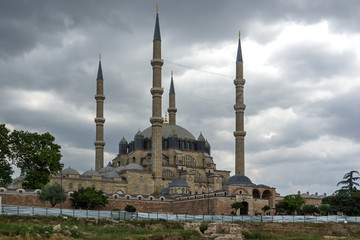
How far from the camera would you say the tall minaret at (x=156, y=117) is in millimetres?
67688

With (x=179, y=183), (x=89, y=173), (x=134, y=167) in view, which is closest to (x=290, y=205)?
(x=179, y=183)

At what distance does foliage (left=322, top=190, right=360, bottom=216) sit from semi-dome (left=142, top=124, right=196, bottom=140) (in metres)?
28.6

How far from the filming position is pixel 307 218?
1866 inches

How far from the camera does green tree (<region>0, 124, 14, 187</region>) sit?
2083 inches

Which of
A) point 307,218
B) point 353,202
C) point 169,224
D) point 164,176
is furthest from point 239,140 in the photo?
point 169,224

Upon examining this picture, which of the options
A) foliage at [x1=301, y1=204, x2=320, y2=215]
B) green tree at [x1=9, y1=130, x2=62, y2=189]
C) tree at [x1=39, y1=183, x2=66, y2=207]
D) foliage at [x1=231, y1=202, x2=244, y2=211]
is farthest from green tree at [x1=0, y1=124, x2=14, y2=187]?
foliage at [x1=301, y1=204, x2=320, y2=215]

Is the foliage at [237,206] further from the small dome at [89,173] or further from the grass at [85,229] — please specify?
the small dome at [89,173]

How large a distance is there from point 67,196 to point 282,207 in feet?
78.1

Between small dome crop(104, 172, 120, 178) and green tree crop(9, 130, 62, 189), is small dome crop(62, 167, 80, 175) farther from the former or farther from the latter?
green tree crop(9, 130, 62, 189)

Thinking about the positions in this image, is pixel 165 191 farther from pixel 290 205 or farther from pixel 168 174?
pixel 290 205

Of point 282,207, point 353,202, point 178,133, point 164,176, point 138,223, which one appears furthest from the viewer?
point 178,133

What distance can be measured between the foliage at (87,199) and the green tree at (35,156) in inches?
139

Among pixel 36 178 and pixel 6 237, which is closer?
pixel 6 237

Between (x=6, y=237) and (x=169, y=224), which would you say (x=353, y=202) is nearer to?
(x=169, y=224)
